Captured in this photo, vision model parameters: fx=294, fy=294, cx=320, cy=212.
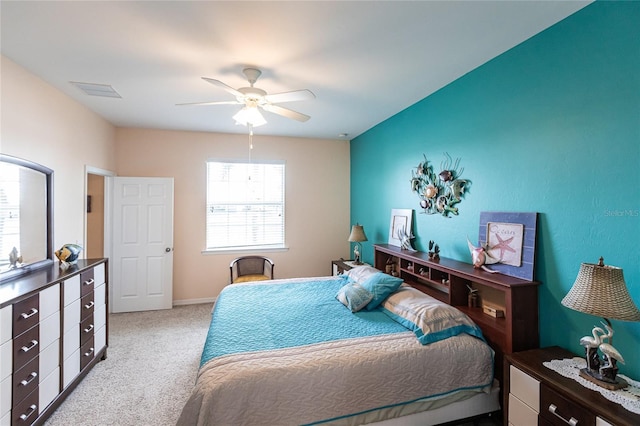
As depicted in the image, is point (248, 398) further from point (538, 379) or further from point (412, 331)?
point (538, 379)

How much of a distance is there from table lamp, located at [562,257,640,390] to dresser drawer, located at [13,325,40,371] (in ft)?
10.3

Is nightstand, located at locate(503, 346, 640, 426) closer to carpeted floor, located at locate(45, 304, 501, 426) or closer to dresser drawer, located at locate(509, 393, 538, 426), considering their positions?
dresser drawer, located at locate(509, 393, 538, 426)

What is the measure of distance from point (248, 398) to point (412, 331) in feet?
3.88

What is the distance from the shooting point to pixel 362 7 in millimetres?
1737

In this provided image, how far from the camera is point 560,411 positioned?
4.86ft

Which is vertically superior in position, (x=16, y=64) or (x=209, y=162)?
(x=16, y=64)

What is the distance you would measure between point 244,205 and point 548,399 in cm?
428

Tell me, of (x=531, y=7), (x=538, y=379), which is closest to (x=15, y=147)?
(x=531, y=7)

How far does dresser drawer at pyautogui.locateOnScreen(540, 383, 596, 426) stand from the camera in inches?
53.9

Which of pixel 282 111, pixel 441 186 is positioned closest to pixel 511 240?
pixel 441 186

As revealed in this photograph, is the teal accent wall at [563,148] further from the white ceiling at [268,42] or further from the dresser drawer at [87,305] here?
the dresser drawer at [87,305]

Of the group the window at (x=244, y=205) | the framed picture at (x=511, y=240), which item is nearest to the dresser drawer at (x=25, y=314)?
the window at (x=244, y=205)

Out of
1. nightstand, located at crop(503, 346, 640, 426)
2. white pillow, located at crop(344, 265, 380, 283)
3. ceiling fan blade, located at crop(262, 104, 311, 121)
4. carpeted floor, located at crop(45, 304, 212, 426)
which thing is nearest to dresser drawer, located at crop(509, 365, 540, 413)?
nightstand, located at crop(503, 346, 640, 426)

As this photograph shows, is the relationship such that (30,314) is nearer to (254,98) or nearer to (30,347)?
(30,347)
